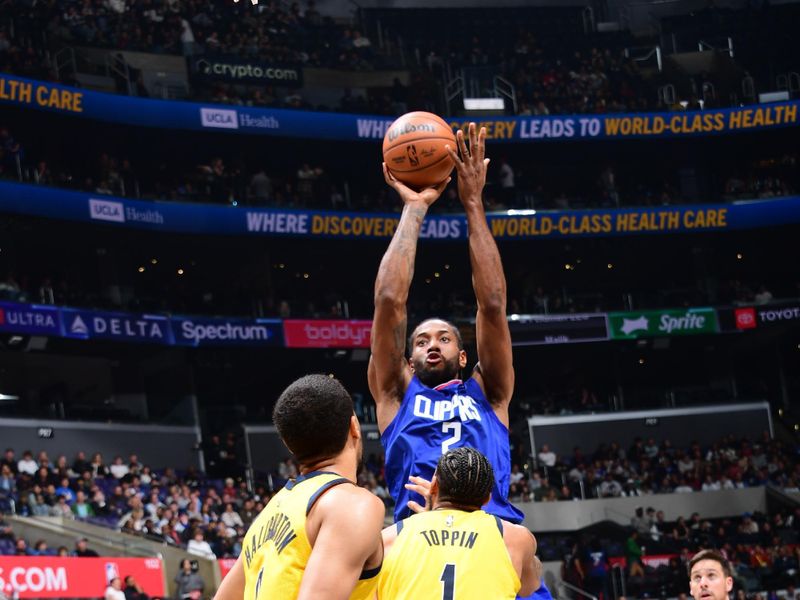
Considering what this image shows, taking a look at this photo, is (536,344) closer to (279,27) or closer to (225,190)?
(225,190)

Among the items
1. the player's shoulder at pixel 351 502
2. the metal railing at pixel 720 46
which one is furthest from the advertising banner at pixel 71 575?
the metal railing at pixel 720 46

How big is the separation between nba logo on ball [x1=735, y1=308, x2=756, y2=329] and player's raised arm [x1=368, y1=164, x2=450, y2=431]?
30971 millimetres

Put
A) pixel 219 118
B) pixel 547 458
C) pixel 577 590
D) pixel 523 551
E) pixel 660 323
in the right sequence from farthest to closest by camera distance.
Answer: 1. pixel 660 323
2. pixel 219 118
3. pixel 547 458
4. pixel 577 590
5. pixel 523 551

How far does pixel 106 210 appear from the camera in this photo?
31.4 m

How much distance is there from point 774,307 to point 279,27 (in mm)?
16831

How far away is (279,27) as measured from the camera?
127ft

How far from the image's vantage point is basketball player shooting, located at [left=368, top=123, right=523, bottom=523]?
612 centimetres

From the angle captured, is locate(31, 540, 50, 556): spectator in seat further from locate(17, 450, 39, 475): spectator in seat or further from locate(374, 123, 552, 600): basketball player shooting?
locate(374, 123, 552, 600): basketball player shooting

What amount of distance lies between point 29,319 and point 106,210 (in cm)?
388

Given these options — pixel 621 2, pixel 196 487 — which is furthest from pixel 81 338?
pixel 621 2

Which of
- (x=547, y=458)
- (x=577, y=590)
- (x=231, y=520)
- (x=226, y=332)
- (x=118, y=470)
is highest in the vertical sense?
(x=226, y=332)

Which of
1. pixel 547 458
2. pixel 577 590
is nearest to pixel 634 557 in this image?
pixel 577 590

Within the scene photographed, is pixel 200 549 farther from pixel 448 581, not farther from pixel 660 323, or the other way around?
pixel 448 581

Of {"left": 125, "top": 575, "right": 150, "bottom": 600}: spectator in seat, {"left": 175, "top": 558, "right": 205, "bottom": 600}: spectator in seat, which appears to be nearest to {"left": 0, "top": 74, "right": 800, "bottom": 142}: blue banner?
{"left": 175, "top": 558, "right": 205, "bottom": 600}: spectator in seat
